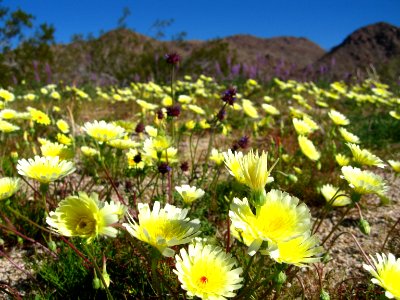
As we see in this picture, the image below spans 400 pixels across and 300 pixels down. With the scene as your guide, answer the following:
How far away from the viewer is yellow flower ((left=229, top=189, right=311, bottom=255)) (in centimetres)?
106

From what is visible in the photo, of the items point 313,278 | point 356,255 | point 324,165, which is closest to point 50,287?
point 313,278

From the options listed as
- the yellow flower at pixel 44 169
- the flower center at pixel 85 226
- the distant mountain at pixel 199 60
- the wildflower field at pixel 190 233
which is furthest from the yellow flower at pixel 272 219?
the distant mountain at pixel 199 60

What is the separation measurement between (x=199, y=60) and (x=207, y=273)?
16.4 m

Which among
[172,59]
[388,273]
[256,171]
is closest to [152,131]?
[172,59]

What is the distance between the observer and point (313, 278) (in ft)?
6.49

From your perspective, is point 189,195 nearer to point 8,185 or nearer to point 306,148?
point 8,185

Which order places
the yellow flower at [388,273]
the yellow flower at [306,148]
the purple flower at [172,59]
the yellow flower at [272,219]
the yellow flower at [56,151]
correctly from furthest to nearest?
the yellow flower at [306,148] → the purple flower at [172,59] → the yellow flower at [56,151] → the yellow flower at [388,273] → the yellow flower at [272,219]

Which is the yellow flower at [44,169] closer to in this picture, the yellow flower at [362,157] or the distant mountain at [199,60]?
the yellow flower at [362,157]

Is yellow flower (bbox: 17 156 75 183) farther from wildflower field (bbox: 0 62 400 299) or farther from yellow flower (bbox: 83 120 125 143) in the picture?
yellow flower (bbox: 83 120 125 143)

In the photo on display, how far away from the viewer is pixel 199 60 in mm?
16891

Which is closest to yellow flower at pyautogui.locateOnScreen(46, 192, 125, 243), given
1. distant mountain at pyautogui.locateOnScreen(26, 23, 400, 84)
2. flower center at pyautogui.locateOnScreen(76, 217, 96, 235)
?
flower center at pyautogui.locateOnScreen(76, 217, 96, 235)

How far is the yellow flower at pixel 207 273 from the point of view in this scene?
108cm

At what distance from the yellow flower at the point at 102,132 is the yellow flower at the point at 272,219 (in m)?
0.99

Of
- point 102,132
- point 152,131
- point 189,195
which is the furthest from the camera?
point 152,131
